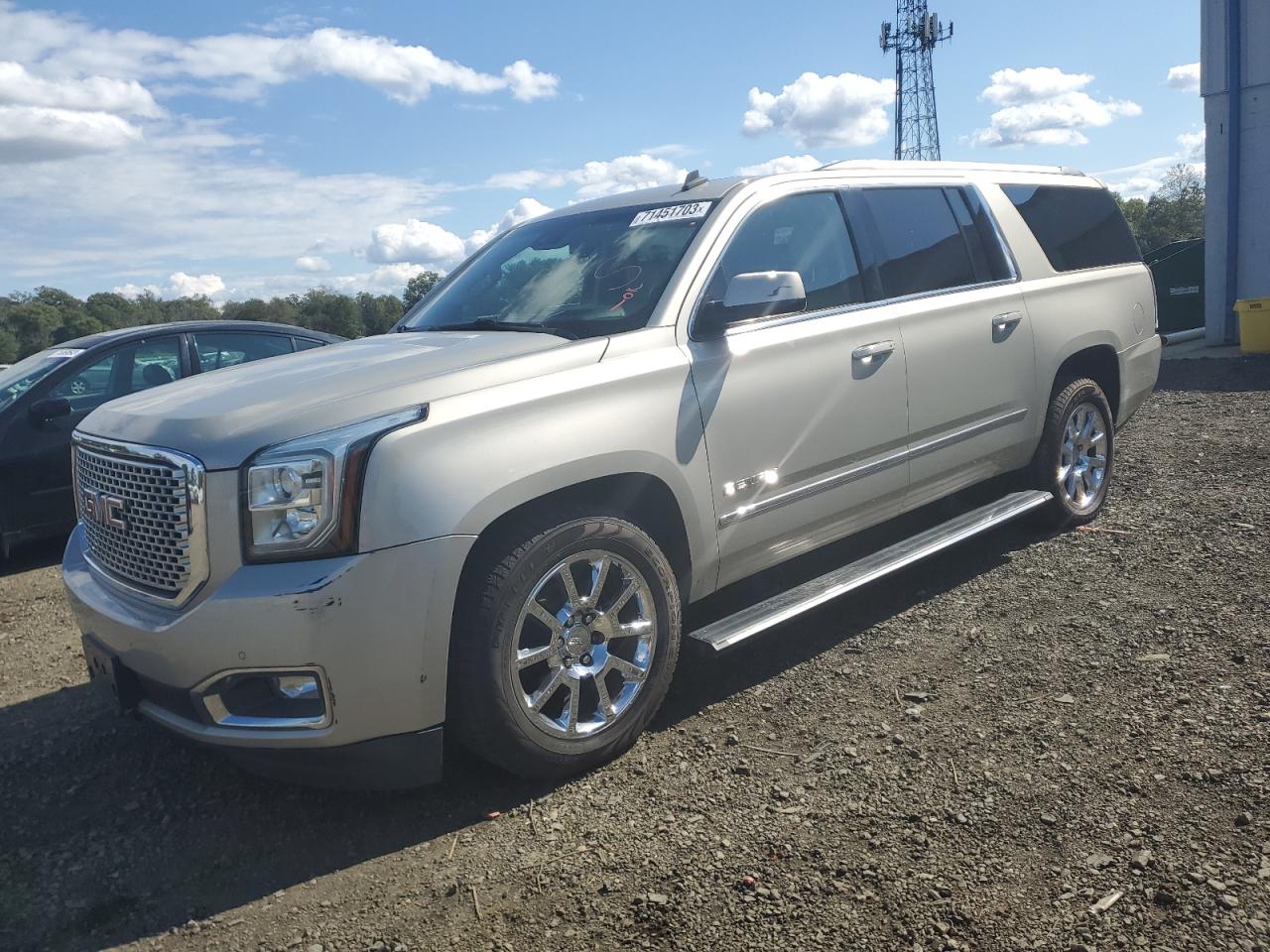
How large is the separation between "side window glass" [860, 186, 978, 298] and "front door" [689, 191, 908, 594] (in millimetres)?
234

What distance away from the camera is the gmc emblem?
305 cm

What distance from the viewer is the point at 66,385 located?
6.65m

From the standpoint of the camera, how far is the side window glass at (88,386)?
21.8 feet

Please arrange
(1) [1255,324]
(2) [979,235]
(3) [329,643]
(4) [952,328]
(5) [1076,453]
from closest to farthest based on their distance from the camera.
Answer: (3) [329,643]
(4) [952,328]
(2) [979,235]
(5) [1076,453]
(1) [1255,324]

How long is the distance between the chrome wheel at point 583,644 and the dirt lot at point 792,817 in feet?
0.79

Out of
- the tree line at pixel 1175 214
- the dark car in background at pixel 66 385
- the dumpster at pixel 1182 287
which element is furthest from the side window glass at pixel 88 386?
→ the tree line at pixel 1175 214

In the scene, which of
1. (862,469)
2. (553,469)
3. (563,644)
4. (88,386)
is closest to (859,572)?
(862,469)

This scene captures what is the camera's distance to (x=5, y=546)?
20.6 feet

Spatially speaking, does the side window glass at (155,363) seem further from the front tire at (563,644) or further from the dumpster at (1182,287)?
the dumpster at (1182,287)

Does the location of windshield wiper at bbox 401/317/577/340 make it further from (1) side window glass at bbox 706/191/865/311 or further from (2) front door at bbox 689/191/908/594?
(1) side window glass at bbox 706/191/865/311

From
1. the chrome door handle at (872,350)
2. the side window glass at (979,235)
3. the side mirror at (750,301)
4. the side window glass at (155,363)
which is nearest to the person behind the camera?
the side mirror at (750,301)

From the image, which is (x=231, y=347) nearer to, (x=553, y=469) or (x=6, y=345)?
(x=553, y=469)

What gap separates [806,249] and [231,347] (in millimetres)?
5049

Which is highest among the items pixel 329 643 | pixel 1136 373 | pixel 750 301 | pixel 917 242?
pixel 917 242
